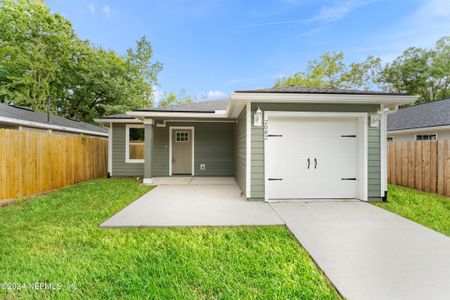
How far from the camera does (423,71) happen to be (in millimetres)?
18516

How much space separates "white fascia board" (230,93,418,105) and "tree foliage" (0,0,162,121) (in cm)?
1498

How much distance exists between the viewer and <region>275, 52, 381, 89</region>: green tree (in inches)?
773

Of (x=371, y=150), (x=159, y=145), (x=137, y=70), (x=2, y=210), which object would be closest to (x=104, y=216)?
(x=2, y=210)

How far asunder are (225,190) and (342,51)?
19820 mm

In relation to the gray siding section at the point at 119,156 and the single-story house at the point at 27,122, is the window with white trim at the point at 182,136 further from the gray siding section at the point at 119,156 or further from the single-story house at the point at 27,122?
the single-story house at the point at 27,122

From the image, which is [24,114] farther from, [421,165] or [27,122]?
[421,165]

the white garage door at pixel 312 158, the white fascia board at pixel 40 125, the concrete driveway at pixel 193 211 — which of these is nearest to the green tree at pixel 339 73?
the white garage door at pixel 312 158

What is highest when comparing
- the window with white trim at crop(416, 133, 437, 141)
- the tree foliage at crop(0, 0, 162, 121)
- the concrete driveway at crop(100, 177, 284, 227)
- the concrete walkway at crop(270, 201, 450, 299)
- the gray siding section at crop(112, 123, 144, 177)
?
the tree foliage at crop(0, 0, 162, 121)

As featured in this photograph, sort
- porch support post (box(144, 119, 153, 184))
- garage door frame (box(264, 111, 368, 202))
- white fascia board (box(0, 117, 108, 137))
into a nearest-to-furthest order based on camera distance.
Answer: garage door frame (box(264, 111, 368, 202)) → porch support post (box(144, 119, 153, 184)) → white fascia board (box(0, 117, 108, 137))

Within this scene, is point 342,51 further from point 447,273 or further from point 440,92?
point 447,273

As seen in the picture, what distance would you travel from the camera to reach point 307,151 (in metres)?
5.18

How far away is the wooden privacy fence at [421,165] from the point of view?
17.6ft

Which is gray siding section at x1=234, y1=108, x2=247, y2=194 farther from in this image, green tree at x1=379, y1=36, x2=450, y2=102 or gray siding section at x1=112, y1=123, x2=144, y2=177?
green tree at x1=379, y1=36, x2=450, y2=102

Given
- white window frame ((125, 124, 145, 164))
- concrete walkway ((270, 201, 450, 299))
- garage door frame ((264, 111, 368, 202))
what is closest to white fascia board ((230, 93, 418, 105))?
garage door frame ((264, 111, 368, 202))
